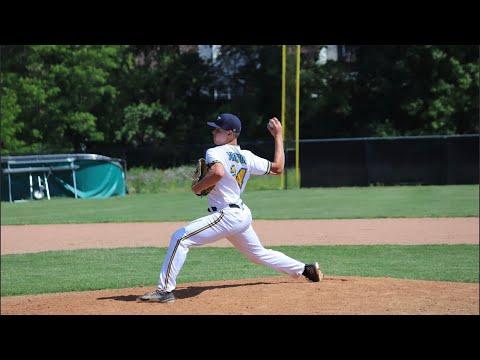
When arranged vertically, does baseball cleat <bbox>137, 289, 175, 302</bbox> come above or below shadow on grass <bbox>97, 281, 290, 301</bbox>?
above

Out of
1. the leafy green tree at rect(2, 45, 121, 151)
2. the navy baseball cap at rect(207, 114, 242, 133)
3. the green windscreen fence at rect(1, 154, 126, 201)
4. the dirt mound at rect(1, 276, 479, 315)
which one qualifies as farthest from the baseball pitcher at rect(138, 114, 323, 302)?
the leafy green tree at rect(2, 45, 121, 151)

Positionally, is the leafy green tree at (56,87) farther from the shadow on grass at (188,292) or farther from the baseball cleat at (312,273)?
the baseball cleat at (312,273)

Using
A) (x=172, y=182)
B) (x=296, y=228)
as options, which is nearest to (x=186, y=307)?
(x=296, y=228)

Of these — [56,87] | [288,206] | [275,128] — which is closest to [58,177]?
[56,87]

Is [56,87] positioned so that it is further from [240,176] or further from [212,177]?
[212,177]

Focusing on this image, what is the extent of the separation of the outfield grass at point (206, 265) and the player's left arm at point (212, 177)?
2.96m

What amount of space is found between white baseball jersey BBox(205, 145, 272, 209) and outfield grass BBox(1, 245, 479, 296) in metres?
2.71

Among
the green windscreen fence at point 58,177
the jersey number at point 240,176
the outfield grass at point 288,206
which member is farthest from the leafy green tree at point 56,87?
the jersey number at point 240,176

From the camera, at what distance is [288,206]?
21.0m

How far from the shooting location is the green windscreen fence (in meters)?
28.0

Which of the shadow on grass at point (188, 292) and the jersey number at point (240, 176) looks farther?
the shadow on grass at point (188, 292)

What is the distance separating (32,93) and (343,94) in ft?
50.9

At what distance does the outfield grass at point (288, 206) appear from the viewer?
1844 centimetres

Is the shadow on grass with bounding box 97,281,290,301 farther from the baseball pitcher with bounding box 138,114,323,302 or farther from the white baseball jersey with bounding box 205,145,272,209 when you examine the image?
the white baseball jersey with bounding box 205,145,272,209
